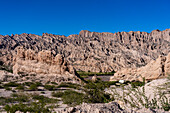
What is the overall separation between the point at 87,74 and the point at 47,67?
32917 millimetres

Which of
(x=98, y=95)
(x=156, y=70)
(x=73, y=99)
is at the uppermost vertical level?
(x=156, y=70)

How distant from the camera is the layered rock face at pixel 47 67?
2491 cm

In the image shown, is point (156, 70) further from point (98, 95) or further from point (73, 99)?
point (98, 95)

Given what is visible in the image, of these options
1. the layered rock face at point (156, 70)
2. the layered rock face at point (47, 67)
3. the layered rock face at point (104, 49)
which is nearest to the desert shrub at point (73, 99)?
the layered rock face at point (47, 67)

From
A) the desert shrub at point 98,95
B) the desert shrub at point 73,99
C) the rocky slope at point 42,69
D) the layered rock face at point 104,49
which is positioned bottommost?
the desert shrub at point 73,99

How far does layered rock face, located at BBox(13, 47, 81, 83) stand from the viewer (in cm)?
2491

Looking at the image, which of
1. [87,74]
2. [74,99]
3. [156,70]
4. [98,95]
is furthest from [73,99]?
[87,74]

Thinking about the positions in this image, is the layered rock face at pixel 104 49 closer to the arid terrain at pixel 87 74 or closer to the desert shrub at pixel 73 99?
the arid terrain at pixel 87 74

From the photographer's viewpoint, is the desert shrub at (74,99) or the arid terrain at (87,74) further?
the desert shrub at (74,99)

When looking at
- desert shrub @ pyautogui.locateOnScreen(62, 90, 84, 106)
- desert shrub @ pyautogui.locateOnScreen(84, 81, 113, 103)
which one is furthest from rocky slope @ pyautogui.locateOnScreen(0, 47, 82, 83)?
desert shrub @ pyautogui.locateOnScreen(84, 81, 113, 103)

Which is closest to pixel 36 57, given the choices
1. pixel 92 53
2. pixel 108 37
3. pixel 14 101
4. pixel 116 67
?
pixel 14 101

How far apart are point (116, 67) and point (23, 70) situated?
177 ft

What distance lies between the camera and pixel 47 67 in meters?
26.6

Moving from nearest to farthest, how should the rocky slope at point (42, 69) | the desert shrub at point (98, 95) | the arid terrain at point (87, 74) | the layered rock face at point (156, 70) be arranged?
1. the arid terrain at point (87, 74)
2. the desert shrub at point (98, 95)
3. the layered rock face at point (156, 70)
4. the rocky slope at point (42, 69)
